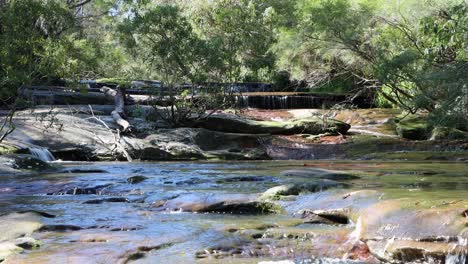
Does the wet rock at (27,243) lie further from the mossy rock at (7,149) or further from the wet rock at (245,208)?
the mossy rock at (7,149)

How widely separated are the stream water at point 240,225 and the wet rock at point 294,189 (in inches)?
6.5

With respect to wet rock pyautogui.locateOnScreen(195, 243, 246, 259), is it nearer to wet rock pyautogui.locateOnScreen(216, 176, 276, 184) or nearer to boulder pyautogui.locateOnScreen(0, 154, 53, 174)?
wet rock pyautogui.locateOnScreen(216, 176, 276, 184)

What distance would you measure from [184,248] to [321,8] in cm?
1750

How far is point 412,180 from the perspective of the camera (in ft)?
31.9

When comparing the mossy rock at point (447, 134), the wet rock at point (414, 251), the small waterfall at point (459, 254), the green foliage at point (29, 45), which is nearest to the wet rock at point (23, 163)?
the green foliage at point (29, 45)

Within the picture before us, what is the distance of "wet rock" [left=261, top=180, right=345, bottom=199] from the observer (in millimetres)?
7848

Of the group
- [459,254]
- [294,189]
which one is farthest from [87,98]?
[459,254]

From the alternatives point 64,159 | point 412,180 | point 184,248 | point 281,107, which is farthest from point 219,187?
point 281,107

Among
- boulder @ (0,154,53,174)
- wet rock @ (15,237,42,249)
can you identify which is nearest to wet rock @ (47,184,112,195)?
boulder @ (0,154,53,174)

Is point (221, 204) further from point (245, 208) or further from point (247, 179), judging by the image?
point (247, 179)

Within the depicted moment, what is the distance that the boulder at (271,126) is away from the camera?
2005 centimetres

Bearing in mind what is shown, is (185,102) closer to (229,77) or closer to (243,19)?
(229,77)

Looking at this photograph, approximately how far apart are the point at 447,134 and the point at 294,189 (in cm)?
1272

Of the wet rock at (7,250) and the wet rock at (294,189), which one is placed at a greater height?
the wet rock at (7,250)
